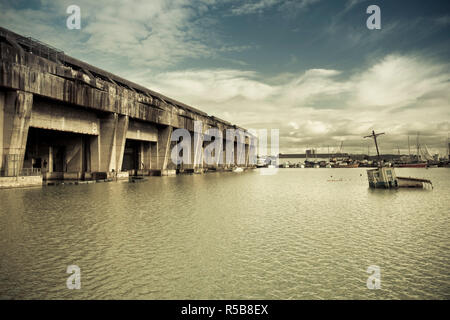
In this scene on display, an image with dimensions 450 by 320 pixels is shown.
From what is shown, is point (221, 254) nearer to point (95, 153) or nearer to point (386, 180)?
point (386, 180)

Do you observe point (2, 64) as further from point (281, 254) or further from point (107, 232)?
point (281, 254)

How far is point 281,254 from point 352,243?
3090mm

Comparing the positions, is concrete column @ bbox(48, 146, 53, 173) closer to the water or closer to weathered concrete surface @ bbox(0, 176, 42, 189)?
weathered concrete surface @ bbox(0, 176, 42, 189)

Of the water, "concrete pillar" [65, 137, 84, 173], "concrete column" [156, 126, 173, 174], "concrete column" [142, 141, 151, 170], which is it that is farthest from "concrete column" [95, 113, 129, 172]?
the water

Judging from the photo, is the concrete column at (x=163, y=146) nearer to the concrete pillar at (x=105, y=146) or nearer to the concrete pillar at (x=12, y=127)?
the concrete pillar at (x=105, y=146)

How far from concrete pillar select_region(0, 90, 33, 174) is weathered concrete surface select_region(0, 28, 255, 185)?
0.25ft

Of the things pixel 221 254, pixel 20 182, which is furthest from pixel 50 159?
pixel 221 254

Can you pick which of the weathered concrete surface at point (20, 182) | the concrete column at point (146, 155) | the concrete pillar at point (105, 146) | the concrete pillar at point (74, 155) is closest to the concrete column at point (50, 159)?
the concrete pillar at point (74, 155)

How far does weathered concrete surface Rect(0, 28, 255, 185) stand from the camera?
Result: 2695 centimetres

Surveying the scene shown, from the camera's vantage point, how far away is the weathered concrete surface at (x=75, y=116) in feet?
88.4

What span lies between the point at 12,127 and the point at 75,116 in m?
11.0

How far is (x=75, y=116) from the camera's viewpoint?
3756 centimetres

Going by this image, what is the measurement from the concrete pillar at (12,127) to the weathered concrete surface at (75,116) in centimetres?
8
